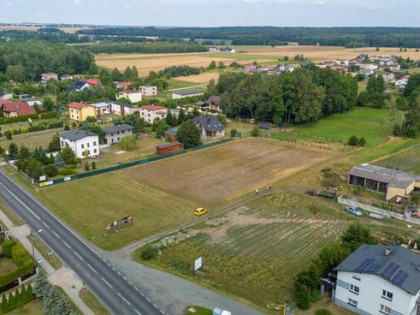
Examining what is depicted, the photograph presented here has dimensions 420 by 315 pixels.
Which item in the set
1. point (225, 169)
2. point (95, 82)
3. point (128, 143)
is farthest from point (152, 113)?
point (95, 82)

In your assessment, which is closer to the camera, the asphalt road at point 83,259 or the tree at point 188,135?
the asphalt road at point 83,259

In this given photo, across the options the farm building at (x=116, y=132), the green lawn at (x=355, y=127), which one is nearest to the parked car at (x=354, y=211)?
the green lawn at (x=355, y=127)

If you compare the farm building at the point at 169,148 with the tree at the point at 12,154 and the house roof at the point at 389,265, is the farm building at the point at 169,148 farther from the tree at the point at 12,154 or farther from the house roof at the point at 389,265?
the house roof at the point at 389,265

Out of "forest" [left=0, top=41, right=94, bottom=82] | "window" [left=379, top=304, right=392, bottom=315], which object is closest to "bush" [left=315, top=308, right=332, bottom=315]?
"window" [left=379, top=304, right=392, bottom=315]

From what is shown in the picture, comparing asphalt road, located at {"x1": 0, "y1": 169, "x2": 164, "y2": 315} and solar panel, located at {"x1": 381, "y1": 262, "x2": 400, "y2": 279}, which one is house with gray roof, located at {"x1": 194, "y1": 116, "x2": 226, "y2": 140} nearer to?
asphalt road, located at {"x1": 0, "y1": 169, "x2": 164, "y2": 315}

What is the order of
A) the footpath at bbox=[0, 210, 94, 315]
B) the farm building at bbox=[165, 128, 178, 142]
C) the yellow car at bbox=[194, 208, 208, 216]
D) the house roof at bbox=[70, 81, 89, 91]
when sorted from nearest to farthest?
1. the footpath at bbox=[0, 210, 94, 315]
2. the yellow car at bbox=[194, 208, 208, 216]
3. the farm building at bbox=[165, 128, 178, 142]
4. the house roof at bbox=[70, 81, 89, 91]

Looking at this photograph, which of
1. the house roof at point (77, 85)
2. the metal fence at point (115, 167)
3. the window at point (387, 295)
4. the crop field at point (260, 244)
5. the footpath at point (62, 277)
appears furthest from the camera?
the house roof at point (77, 85)

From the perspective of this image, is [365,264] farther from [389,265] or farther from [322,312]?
[322,312]
